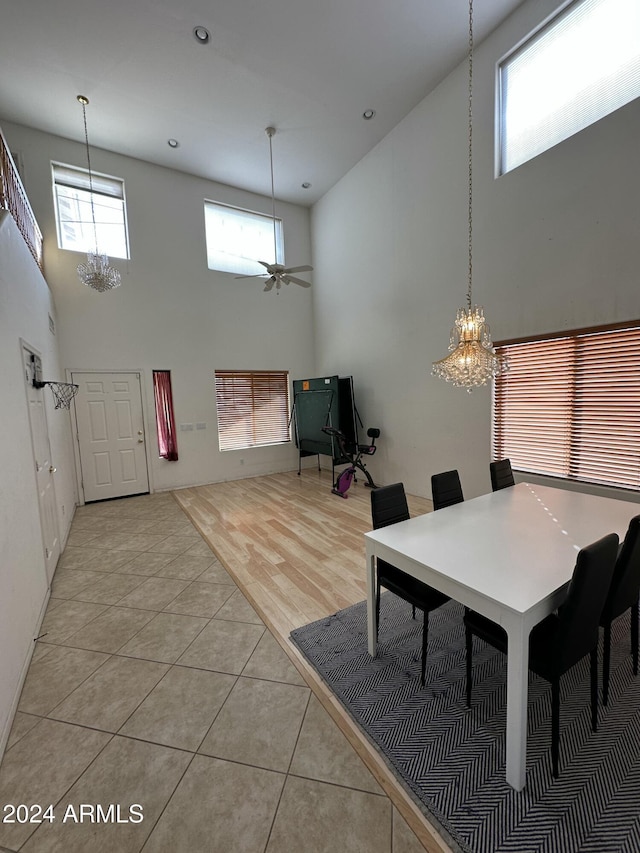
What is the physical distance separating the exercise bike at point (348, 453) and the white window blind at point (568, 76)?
3744 millimetres

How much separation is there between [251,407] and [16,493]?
14.9 feet

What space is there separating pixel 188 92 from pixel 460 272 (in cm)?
393

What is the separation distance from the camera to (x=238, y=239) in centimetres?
636

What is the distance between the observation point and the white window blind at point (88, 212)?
16.3 ft

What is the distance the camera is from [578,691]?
5.89 feet

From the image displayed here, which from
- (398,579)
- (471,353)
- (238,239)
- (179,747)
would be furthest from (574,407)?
(238,239)

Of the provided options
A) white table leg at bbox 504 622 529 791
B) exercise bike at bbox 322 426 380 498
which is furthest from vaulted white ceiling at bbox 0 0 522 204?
white table leg at bbox 504 622 529 791

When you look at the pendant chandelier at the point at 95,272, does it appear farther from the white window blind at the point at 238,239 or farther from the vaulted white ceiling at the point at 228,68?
the white window blind at the point at 238,239

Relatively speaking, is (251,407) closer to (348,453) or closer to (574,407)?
(348,453)

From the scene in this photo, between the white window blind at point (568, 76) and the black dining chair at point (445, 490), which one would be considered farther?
the white window blind at point (568, 76)

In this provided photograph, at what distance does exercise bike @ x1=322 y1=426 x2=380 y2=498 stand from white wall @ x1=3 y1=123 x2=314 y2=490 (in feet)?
6.12

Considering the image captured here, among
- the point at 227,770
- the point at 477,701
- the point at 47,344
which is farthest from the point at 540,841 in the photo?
the point at 47,344

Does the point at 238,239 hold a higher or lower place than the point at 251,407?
higher

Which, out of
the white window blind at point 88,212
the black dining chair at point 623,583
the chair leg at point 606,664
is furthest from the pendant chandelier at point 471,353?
the white window blind at point 88,212
